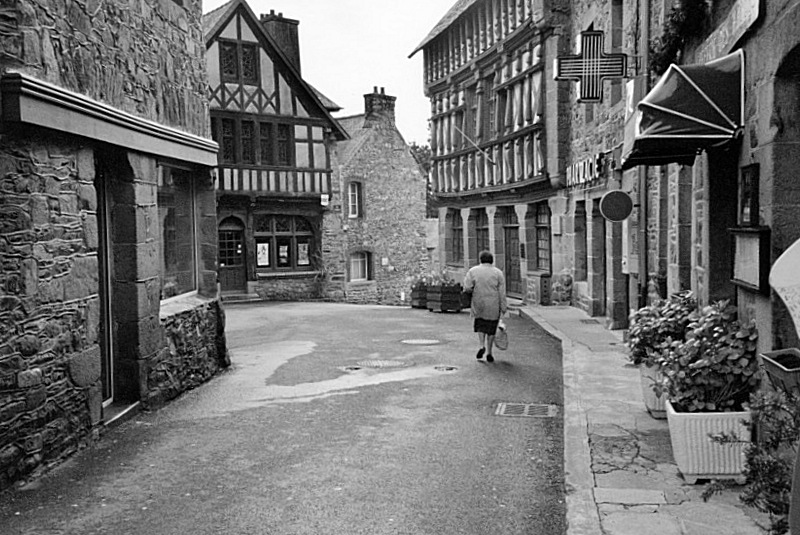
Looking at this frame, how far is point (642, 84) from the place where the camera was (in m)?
10.1

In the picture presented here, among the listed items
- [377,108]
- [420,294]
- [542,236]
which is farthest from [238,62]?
[542,236]

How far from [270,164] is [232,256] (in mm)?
3021

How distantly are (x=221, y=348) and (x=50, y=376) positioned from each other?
4403mm

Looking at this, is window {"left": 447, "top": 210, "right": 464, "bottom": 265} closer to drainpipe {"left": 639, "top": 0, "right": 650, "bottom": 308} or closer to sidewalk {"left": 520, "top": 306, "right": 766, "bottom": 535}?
drainpipe {"left": 639, "top": 0, "right": 650, "bottom": 308}

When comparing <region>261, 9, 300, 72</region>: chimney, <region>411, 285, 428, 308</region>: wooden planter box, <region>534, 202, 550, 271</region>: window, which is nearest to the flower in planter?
<region>534, 202, 550, 271</region>: window

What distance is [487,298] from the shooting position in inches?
436

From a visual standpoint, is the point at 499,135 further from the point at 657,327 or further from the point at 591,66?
the point at 657,327

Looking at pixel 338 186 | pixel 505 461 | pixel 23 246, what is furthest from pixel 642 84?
pixel 338 186

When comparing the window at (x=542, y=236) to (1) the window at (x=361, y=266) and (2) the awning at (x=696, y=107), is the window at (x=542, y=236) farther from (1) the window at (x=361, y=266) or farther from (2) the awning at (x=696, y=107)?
(2) the awning at (x=696, y=107)

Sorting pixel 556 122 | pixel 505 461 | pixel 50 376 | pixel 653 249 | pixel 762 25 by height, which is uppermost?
pixel 556 122

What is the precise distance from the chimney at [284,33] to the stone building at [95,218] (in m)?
18.1

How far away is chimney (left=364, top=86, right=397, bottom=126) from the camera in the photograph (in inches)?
1207

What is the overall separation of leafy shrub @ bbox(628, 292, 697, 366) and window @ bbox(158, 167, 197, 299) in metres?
4.95

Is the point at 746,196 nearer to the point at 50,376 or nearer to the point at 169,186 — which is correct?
the point at 50,376
